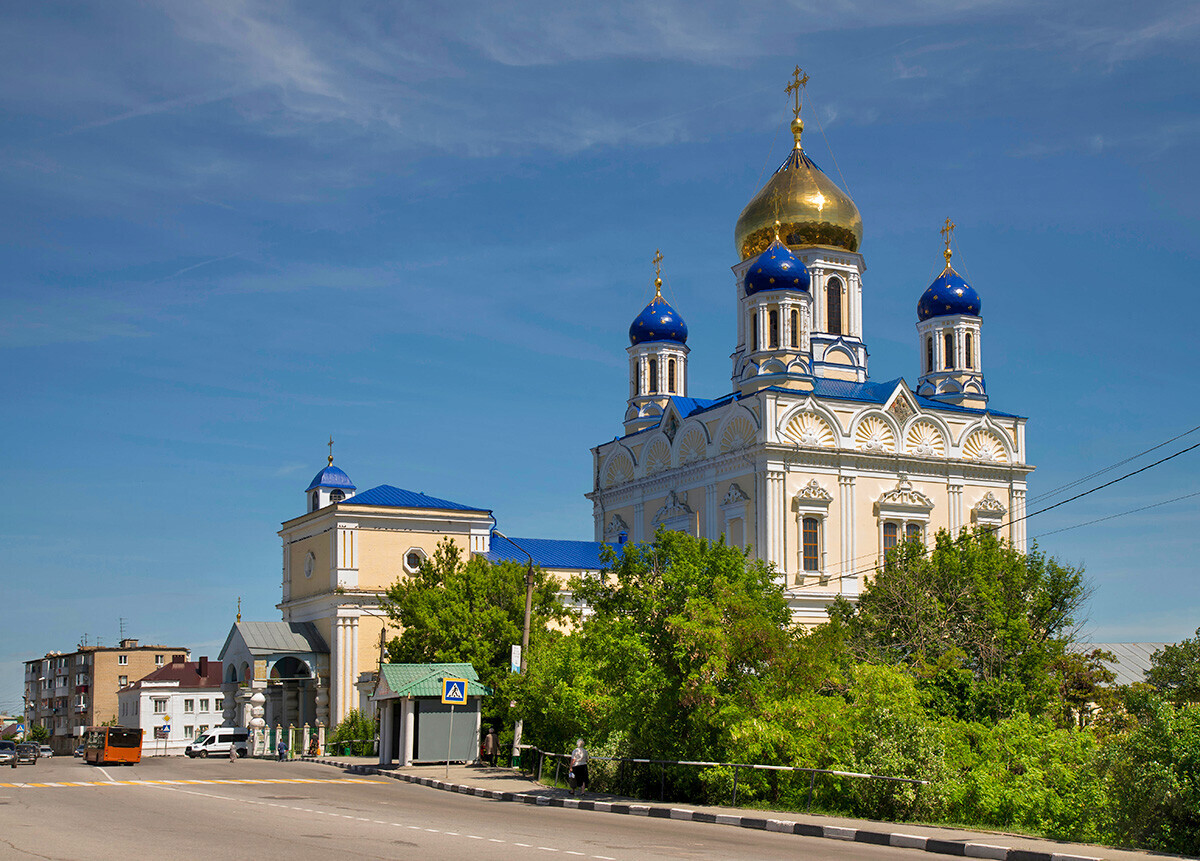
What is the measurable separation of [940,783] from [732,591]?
18.0 feet

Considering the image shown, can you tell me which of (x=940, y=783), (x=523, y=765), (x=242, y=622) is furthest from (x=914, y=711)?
(x=242, y=622)

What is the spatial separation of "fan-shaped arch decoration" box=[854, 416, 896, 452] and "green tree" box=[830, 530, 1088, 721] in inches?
381

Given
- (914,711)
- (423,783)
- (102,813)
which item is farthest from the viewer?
(423,783)

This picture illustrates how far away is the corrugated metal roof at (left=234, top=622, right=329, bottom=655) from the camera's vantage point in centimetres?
4278

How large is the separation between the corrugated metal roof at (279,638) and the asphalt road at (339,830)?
19426mm

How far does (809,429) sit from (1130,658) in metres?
22.2

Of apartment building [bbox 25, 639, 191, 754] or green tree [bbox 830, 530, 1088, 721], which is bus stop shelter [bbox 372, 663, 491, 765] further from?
apartment building [bbox 25, 639, 191, 754]

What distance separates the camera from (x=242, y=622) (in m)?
43.8

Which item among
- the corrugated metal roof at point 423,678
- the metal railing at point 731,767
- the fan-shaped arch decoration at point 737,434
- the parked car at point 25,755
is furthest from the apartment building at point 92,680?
the metal railing at point 731,767

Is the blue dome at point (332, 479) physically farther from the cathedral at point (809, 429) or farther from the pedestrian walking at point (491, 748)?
the pedestrian walking at point (491, 748)

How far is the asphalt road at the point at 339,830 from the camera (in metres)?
12.4

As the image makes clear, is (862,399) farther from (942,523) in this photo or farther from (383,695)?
(383,695)

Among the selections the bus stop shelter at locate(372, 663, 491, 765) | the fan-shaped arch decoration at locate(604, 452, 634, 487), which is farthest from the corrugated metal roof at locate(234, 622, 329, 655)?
the bus stop shelter at locate(372, 663, 491, 765)

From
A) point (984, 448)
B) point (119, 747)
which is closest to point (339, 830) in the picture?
point (119, 747)
